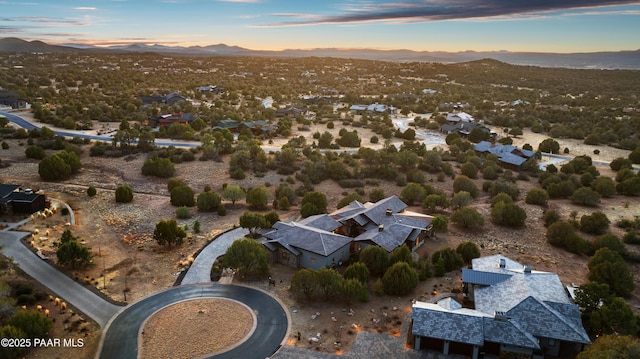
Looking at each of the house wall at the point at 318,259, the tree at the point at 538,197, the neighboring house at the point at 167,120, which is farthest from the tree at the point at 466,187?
the neighboring house at the point at 167,120

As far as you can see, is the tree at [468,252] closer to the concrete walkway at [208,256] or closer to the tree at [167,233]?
the concrete walkway at [208,256]

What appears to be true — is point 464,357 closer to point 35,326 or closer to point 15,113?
point 35,326

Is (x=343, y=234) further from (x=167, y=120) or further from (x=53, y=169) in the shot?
(x=167, y=120)

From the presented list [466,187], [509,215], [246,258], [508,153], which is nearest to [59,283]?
[246,258]

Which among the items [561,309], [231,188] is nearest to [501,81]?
[231,188]

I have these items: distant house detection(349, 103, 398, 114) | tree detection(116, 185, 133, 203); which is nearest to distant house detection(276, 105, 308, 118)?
distant house detection(349, 103, 398, 114)

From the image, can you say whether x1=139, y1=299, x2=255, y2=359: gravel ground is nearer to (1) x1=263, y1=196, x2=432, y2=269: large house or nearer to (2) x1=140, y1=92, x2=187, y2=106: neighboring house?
(1) x1=263, y1=196, x2=432, y2=269: large house
